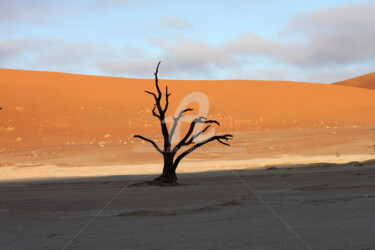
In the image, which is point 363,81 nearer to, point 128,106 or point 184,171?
point 128,106

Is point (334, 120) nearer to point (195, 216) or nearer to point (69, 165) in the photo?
point (69, 165)

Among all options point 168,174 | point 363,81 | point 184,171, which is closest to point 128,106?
point 184,171

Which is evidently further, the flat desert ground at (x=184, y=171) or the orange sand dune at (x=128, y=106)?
the orange sand dune at (x=128, y=106)

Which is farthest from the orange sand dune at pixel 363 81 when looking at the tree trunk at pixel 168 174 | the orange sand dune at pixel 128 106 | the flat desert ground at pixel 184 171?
the tree trunk at pixel 168 174

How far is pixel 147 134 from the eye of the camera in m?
48.6

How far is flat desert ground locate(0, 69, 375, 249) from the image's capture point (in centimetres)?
756

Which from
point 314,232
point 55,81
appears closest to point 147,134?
point 55,81

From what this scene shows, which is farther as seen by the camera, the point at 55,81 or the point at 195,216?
the point at 55,81

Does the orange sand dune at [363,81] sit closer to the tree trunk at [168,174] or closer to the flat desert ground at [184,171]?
the flat desert ground at [184,171]

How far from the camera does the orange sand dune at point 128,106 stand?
48.8 meters

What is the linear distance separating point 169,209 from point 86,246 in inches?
139

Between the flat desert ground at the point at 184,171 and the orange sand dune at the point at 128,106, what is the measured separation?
0.18 metres

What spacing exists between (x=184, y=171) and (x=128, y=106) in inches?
1658

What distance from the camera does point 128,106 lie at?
6519cm
